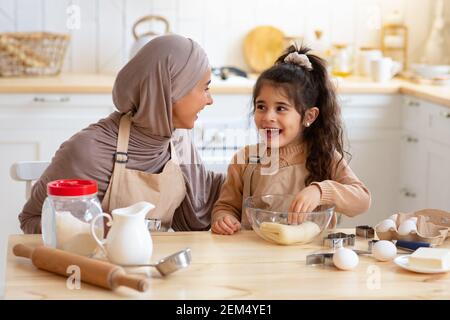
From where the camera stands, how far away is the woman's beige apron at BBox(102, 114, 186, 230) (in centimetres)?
217

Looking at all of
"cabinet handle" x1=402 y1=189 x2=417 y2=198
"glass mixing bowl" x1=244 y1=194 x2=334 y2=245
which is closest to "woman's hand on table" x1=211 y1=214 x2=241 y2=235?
"glass mixing bowl" x1=244 y1=194 x2=334 y2=245

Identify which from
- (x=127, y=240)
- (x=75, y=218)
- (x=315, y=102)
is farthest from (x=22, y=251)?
(x=315, y=102)

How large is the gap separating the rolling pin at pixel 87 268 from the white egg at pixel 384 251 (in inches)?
20.8

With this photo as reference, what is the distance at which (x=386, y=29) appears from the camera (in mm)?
4605

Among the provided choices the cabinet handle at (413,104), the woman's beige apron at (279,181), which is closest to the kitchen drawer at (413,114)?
the cabinet handle at (413,104)

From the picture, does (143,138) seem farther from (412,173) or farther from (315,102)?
(412,173)

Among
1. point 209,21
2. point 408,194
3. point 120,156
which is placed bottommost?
point 408,194

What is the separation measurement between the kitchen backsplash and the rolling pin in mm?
2793

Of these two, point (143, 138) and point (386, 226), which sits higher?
point (143, 138)

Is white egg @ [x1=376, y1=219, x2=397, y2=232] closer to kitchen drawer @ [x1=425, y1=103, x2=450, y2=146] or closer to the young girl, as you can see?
the young girl

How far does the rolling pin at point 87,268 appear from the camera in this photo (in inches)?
59.2

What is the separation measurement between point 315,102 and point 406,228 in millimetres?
627

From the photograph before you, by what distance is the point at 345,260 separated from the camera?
1682 mm

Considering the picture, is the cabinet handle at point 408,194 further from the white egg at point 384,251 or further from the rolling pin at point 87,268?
the rolling pin at point 87,268
